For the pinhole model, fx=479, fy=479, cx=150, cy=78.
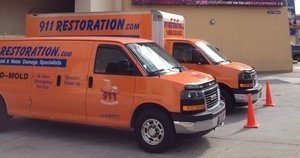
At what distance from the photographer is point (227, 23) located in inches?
1029

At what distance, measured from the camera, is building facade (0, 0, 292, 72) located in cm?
2573

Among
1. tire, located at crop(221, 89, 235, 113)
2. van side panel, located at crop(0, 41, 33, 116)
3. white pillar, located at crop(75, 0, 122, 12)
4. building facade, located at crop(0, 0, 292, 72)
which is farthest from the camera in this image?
building facade, located at crop(0, 0, 292, 72)

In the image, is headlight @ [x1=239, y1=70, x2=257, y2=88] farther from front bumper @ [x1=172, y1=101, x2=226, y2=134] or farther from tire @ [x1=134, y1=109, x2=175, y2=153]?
tire @ [x1=134, y1=109, x2=175, y2=153]

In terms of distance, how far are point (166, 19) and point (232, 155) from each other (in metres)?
5.44

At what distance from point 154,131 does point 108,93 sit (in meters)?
1.06

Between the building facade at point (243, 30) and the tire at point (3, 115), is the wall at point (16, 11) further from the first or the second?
the tire at point (3, 115)

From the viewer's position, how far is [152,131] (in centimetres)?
781

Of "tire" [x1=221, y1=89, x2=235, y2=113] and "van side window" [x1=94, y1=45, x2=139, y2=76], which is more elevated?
"van side window" [x1=94, y1=45, x2=139, y2=76]

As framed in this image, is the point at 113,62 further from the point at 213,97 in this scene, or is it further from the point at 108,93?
the point at 213,97

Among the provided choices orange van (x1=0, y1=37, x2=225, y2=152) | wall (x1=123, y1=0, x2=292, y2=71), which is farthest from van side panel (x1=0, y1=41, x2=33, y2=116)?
wall (x1=123, y1=0, x2=292, y2=71)

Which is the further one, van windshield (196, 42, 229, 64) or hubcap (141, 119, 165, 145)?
van windshield (196, 42, 229, 64)

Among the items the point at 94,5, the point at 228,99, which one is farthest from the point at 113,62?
the point at 94,5

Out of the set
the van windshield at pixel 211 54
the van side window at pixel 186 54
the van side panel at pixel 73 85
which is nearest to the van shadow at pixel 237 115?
the van windshield at pixel 211 54

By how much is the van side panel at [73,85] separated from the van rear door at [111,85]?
Result: 0.14m
